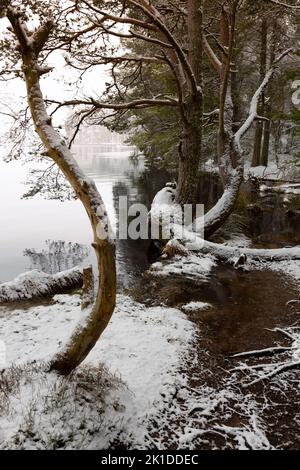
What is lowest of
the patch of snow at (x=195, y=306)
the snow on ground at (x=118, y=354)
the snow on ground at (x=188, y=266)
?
the snow on ground at (x=118, y=354)

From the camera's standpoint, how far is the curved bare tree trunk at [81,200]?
3807 millimetres

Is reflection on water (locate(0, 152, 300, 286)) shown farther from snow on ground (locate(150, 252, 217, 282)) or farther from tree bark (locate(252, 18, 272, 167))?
tree bark (locate(252, 18, 272, 167))

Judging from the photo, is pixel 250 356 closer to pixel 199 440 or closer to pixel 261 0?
pixel 199 440

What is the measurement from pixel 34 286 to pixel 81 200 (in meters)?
5.07

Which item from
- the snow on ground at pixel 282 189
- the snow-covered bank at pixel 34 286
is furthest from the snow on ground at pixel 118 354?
the snow on ground at pixel 282 189

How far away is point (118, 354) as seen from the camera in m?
5.30

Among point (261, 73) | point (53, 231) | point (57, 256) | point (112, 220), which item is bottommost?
point (57, 256)

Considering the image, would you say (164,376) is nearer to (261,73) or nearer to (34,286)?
(34,286)

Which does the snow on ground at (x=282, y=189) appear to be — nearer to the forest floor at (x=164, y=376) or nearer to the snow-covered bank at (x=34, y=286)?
the forest floor at (x=164, y=376)

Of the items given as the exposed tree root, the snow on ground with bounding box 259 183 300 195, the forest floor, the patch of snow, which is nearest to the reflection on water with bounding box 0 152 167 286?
the patch of snow

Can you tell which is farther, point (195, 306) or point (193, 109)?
point (193, 109)

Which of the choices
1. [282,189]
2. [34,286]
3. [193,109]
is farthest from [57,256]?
[282,189]

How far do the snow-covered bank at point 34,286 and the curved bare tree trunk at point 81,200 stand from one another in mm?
4106
